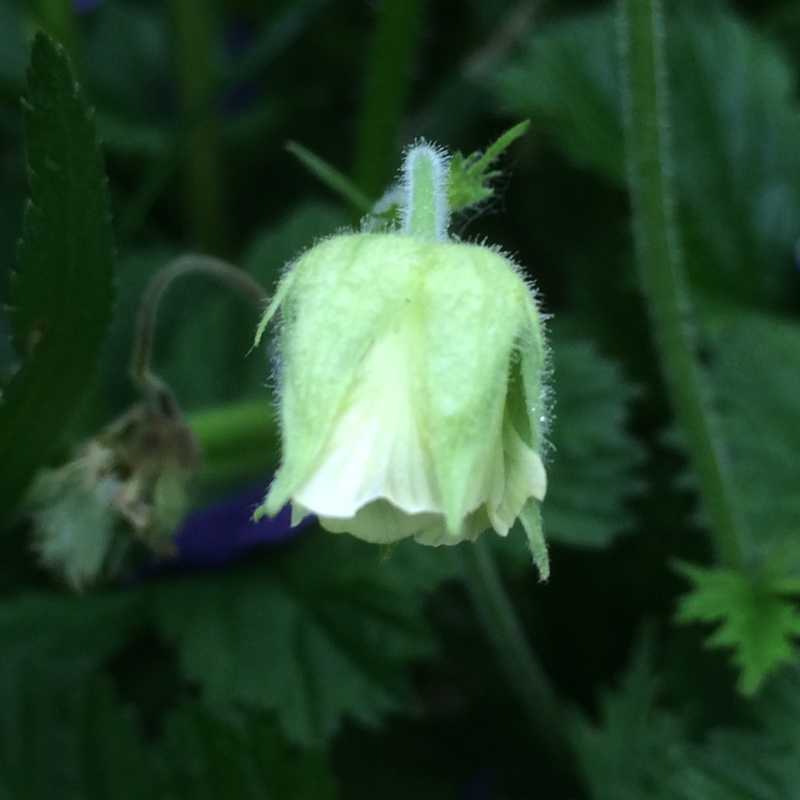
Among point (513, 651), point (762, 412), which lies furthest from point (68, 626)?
point (762, 412)

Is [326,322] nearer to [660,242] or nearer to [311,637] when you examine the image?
[660,242]

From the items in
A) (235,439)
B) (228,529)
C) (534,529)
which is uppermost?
(534,529)

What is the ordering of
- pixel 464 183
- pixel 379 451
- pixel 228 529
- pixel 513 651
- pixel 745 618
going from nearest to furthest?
1. pixel 379 451
2. pixel 464 183
3. pixel 745 618
4. pixel 513 651
5. pixel 228 529

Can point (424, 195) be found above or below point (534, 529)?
above

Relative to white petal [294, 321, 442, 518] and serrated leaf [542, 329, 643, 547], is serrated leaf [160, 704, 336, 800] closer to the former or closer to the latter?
serrated leaf [542, 329, 643, 547]

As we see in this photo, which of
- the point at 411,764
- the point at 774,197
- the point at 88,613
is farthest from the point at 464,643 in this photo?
the point at 774,197

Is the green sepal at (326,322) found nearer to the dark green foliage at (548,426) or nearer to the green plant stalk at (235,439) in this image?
the dark green foliage at (548,426)

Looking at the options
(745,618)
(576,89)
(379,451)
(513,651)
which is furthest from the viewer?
(576,89)
